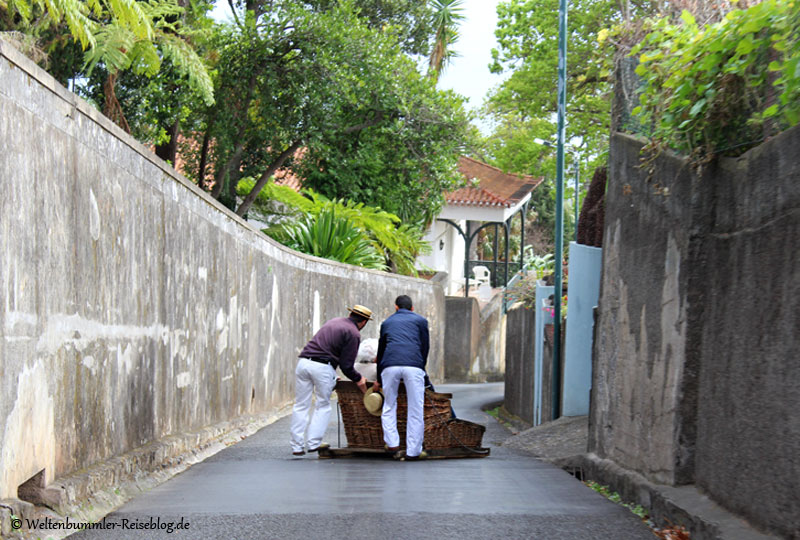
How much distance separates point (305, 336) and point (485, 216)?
56.3 ft

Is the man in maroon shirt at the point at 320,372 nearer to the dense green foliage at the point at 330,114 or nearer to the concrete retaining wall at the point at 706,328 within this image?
the concrete retaining wall at the point at 706,328

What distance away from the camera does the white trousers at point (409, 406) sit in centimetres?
1039

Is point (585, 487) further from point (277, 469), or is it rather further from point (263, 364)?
point (263, 364)

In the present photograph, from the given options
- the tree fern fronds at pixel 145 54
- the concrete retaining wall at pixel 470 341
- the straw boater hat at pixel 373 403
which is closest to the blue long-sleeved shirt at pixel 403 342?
the straw boater hat at pixel 373 403

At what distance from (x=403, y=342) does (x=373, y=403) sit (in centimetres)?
73

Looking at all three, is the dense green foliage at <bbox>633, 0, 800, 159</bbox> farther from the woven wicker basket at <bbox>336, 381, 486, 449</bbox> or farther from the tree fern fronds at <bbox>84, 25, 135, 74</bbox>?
the tree fern fronds at <bbox>84, 25, 135, 74</bbox>

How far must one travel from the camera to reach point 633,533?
6.16 metres

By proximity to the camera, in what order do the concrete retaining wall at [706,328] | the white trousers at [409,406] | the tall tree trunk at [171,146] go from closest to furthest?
the concrete retaining wall at [706,328] < the white trousers at [409,406] < the tall tree trunk at [171,146]

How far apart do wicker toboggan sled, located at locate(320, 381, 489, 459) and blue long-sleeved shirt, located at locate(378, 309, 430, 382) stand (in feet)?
1.21

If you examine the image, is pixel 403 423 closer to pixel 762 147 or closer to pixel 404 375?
pixel 404 375

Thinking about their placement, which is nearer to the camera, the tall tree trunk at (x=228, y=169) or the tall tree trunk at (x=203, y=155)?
the tall tree trunk at (x=228, y=169)

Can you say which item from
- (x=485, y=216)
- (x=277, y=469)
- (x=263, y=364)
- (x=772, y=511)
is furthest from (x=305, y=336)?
(x=485, y=216)

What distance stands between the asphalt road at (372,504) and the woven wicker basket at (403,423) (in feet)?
1.74

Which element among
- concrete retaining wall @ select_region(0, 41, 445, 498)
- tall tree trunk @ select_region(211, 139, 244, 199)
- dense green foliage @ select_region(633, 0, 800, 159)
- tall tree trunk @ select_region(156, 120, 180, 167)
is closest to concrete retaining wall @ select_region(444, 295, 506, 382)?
tall tree trunk @ select_region(211, 139, 244, 199)
